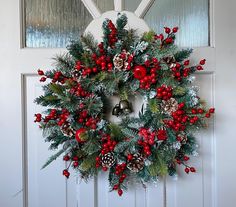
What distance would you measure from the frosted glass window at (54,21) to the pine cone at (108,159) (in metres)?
0.48

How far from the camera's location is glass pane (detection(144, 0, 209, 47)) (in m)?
1.01

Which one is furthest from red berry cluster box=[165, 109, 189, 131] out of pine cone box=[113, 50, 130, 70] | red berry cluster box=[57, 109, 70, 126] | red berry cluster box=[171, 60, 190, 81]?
red berry cluster box=[57, 109, 70, 126]

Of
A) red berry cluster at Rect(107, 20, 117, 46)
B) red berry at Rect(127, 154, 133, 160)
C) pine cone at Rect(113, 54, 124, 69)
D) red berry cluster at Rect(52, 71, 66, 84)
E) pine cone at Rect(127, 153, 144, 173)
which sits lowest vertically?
pine cone at Rect(127, 153, 144, 173)

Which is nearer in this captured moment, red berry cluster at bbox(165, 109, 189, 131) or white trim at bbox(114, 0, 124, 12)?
red berry cluster at bbox(165, 109, 189, 131)

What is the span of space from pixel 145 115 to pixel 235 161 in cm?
46

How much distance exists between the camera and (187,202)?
3.33ft

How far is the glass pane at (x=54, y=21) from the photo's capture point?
100 cm

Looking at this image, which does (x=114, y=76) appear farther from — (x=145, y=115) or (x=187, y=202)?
(x=187, y=202)

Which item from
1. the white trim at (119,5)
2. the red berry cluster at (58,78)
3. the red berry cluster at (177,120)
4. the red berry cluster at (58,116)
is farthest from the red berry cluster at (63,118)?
the white trim at (119,5)

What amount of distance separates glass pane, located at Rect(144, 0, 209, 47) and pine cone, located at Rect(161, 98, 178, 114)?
313 millimetres

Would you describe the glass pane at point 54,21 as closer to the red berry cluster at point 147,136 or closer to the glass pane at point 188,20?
the glass pane at point 188,20

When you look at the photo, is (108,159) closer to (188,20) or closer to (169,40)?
(169,40)

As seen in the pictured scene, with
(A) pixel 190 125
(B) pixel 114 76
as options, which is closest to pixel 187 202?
(A) pixel 190 125

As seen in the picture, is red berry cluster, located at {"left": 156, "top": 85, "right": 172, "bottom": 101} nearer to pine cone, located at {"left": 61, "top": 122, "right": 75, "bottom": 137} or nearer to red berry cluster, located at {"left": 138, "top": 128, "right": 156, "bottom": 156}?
red berry cluster, located at {"left": 138, "top": 128, "right": 156, "bottom": 156}
